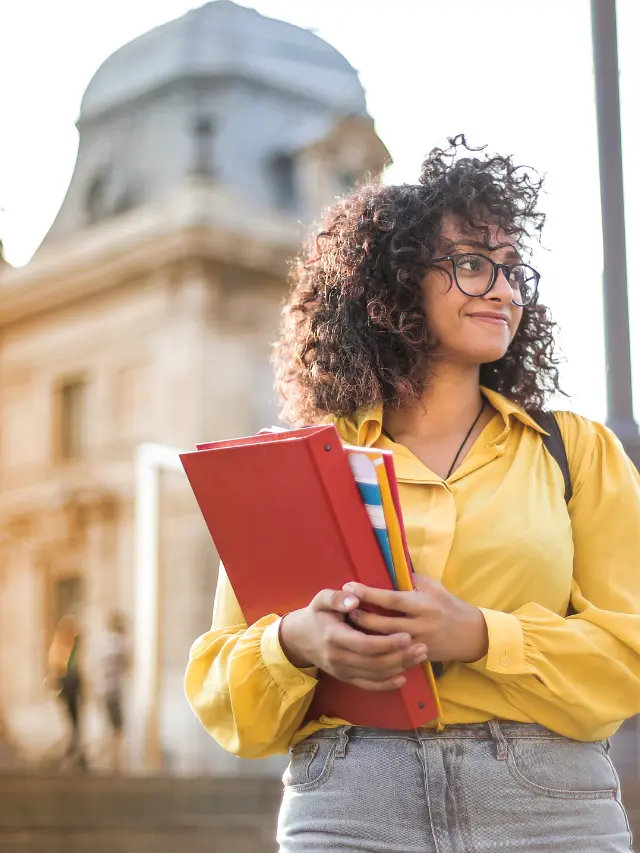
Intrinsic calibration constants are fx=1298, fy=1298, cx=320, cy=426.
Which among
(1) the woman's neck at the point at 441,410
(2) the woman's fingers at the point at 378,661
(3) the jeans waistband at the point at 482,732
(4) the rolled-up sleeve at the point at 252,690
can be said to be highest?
(1) the woman's neck at the point at 441,410

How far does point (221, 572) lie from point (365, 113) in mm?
18410

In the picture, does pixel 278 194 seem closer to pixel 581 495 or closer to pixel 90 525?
pixel 90 525

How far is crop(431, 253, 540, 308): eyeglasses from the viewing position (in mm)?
2281

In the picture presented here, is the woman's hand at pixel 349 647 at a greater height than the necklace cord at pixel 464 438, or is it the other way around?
the necklace cord at pixel 464 438

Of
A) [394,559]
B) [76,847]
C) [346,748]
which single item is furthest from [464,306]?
[76,847]

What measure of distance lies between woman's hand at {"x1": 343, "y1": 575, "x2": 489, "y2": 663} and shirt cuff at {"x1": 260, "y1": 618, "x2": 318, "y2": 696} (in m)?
0.16

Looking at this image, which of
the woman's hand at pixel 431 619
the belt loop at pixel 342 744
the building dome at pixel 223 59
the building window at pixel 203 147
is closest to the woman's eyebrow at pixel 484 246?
the woman's hand at pixel 431 619

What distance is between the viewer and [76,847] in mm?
7879

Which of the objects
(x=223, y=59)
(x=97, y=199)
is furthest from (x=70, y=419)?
(x=223, y=59)

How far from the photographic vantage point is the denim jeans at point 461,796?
198 cm

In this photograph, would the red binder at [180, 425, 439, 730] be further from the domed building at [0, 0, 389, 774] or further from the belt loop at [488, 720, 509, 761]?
the domed building at [0, 0, 389, 774]

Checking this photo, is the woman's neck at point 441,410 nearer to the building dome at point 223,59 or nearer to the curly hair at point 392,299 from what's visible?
the curly hair at point 392,299

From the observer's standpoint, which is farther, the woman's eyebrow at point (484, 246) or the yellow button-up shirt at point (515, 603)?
the woman's eyebrow at point (484, 246)

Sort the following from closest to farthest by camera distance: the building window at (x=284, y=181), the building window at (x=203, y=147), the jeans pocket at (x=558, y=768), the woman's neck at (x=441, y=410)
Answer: the jeans pocket at (x=558, y=768), the woman's neck at (x=441, y=410), the building window at (x=203, y=147), the building window at (x=284, y=181)
